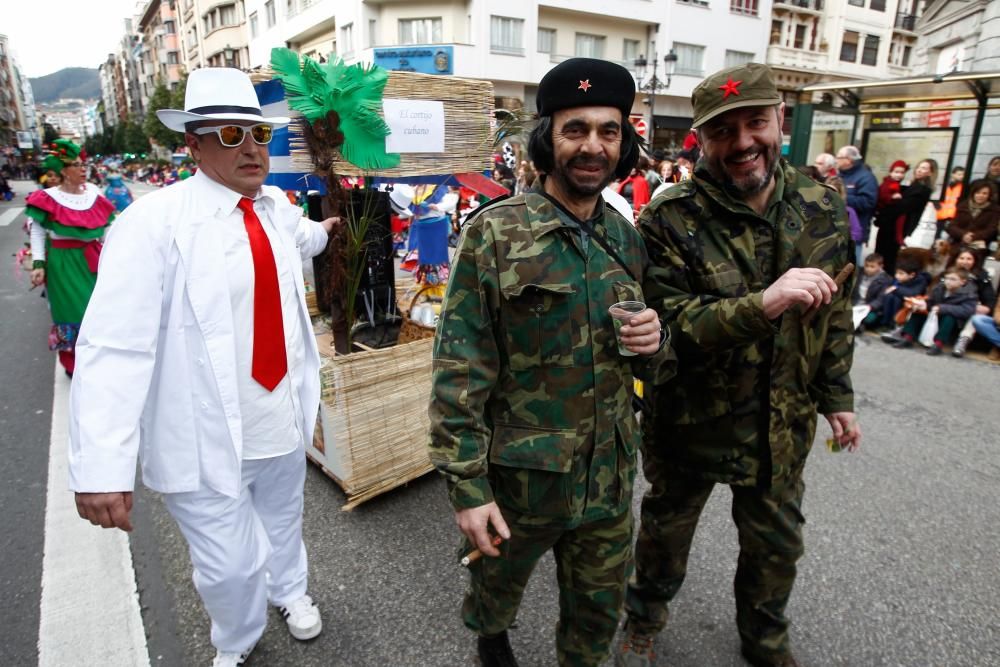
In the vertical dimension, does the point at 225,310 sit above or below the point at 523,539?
above

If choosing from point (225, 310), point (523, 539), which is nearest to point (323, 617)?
point (523, 539)

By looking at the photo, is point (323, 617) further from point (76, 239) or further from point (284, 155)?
point (76, 239)

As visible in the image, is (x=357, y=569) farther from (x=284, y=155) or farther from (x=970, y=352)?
(x=970, y=352)

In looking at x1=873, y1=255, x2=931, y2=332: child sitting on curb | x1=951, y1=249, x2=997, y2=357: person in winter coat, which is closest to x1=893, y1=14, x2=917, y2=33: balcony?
x1=873, y1=255, x2=931, y2=332: child sitting on curb

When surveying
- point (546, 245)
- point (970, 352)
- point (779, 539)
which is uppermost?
point (546, 245)

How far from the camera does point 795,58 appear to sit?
114 ft

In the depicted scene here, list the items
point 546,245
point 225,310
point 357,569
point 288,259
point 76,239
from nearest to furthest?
point 546,245, point 225,310, point 288,259, point 357,569, point 76,239

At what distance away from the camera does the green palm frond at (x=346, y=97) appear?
290 centimetres

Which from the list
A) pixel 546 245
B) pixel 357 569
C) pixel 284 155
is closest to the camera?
pixel 546 245

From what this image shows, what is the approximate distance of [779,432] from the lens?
1.93m

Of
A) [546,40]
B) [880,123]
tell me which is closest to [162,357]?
[880,123]

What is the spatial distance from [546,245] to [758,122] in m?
0.82

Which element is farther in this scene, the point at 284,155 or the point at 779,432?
the point at 284,155

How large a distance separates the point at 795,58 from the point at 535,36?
17911 mm
